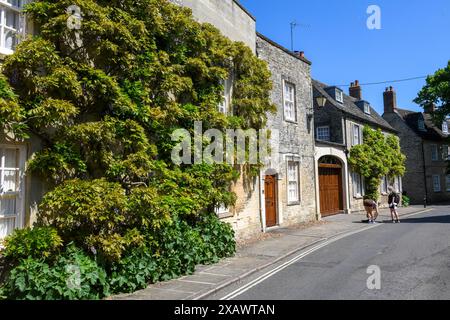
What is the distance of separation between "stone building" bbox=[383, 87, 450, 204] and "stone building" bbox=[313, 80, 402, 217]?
9149 mm

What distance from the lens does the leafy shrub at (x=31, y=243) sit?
628 cm

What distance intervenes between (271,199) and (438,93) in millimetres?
22000

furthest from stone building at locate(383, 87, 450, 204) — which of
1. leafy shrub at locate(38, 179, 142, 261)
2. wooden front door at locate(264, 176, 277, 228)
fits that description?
leafy shrub at locate(38, 179, 142, 261)

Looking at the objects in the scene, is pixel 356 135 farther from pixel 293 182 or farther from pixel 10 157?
pixel 10 157

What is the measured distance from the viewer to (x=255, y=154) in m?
13.4

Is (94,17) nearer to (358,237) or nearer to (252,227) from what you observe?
(252,227)

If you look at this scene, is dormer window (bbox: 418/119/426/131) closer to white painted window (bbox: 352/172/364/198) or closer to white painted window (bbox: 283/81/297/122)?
white painted window (bbox: 352/172/364/198)

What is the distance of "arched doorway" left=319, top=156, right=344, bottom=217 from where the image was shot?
20.5 metres

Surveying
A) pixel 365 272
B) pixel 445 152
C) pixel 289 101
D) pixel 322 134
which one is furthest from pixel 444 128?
pixel 365 272

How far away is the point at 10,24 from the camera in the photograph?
7.11m

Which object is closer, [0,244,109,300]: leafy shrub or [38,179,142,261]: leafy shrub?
[0,244,109,300]: leafy shrub

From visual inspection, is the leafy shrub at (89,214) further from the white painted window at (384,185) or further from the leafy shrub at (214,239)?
the white painted window at (384,185)
